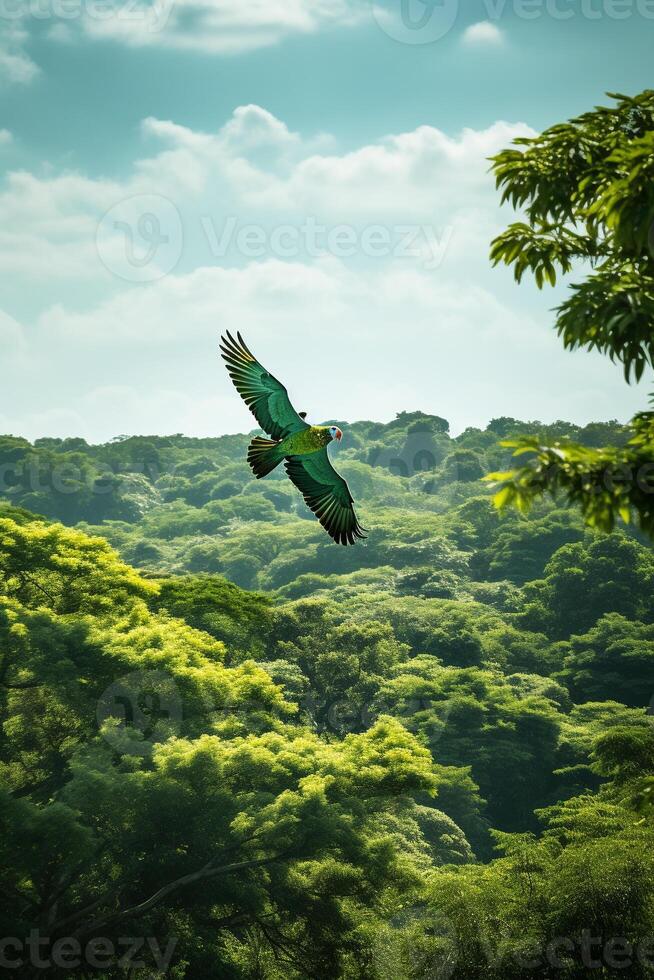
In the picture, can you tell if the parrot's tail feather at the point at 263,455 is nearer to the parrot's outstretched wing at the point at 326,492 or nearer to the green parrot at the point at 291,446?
the green parrot at the point at 291,446

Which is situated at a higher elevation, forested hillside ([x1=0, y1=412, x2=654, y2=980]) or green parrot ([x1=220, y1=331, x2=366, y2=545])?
green parrot ([x1=220, y1=331, x2=366, y2=545])

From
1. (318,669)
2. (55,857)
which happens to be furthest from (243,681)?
(318,669)

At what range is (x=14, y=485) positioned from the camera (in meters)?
81.9

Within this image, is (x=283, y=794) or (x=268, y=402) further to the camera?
(x=283, y=794)

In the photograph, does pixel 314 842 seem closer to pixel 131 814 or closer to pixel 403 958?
pixel 403 958

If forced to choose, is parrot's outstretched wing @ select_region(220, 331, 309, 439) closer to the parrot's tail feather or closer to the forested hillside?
the parrot's tail feather

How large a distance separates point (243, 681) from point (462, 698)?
14.3 m

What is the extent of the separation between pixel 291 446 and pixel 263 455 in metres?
0.22

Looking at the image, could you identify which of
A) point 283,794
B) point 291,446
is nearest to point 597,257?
point 291,446

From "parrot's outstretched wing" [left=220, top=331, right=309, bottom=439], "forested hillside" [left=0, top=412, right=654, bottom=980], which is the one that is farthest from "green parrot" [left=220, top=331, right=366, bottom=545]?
"forested hillside" [left=0, top=412, right=654, bottom=980]

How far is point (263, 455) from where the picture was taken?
6113mm

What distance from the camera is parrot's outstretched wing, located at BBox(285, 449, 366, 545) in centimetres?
656

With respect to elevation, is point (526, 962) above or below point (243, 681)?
below

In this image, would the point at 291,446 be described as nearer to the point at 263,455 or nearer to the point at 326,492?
the point at 263,455
